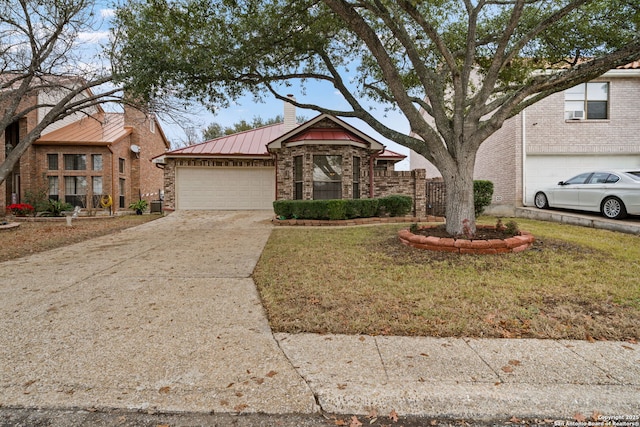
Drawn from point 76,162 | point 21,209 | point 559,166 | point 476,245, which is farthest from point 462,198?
point 76,162

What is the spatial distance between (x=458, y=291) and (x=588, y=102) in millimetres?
13422

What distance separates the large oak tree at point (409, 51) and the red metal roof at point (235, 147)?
6.53 meters

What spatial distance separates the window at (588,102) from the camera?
40.9ft

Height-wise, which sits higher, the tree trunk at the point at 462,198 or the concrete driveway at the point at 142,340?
the tree trunk at the point at 462,198

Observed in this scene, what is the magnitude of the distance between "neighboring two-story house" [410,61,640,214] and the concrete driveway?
39.0ft

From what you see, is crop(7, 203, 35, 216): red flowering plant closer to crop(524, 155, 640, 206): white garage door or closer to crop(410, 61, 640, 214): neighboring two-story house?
crop(410, 61, 640, 214): neighboring two-story house

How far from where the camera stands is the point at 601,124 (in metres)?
12.4

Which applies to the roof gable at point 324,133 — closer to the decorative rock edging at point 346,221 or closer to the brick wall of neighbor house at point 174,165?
the brick wall of neighbor house at point 174,165

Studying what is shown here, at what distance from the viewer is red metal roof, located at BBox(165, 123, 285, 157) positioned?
15391 millimetres

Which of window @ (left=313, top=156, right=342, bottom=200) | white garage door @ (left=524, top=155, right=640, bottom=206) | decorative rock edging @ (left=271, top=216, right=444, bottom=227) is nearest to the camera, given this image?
decorative rock edging @ (left=271, top=216, right=444, bottom=227)

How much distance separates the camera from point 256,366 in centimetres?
Result: 246

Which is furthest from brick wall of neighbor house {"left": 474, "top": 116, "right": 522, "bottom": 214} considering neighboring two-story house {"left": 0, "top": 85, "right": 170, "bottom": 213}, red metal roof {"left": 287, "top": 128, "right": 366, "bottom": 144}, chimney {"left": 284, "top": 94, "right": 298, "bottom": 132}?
neighboring two-story house {"left": 0, "top": 85, "right": 170, "bottom": 213}

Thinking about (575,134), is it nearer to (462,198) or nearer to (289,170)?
(462,198)

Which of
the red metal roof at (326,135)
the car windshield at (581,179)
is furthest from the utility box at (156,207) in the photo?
the car windshield at (581,179)
